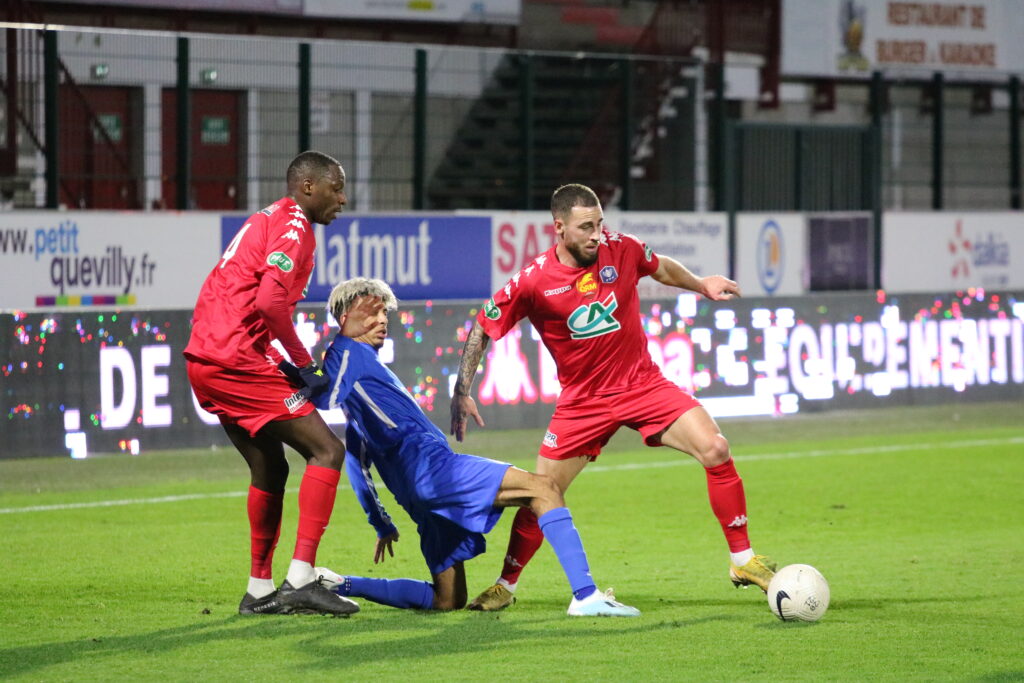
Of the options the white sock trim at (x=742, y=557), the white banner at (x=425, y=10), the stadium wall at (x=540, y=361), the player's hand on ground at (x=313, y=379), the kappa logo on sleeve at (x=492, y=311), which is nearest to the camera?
the player's hand on ground at (x=313, y=379)

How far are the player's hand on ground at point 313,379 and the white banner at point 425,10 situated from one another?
661 inches

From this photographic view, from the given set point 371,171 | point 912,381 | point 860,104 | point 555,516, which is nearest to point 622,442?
point 912,381

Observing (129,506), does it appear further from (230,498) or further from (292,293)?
(292,293)

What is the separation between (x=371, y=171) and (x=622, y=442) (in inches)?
211

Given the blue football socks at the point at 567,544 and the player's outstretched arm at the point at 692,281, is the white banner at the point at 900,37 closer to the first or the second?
the player's outstretched arm at the point at 692,281

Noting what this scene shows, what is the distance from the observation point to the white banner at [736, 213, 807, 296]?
20516 millimetres

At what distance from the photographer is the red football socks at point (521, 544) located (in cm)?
727

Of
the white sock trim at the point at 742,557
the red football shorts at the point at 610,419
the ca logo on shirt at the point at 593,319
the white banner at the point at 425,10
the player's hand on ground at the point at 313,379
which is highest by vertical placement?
the white banner at the point at 425,10

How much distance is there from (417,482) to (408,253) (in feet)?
36.2

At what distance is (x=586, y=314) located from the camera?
754 cm

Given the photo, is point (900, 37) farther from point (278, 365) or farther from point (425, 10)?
point (278, 365)

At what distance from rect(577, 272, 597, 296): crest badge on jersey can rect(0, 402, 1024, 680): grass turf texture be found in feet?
4.66

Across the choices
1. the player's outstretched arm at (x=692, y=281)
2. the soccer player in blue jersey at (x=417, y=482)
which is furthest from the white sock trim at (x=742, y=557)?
the player's outstretched arm at (x=692, y=281)

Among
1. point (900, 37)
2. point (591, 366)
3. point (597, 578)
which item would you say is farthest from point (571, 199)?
point (900, 37)
